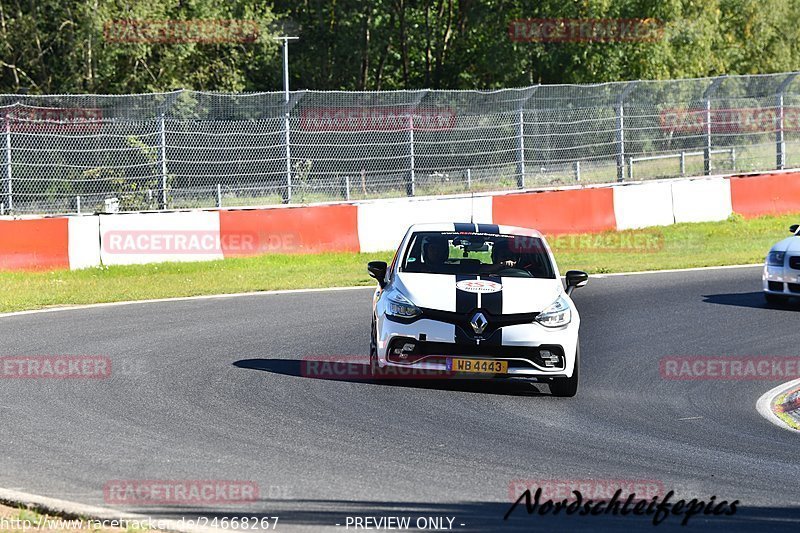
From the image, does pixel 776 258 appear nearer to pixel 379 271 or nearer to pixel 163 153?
pixel 379 271

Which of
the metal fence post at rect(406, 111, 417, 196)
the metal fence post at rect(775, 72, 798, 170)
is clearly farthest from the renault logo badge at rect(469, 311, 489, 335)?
the metal fence post at rect(775, 72, 798, 170)

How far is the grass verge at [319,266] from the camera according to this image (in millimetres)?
17969

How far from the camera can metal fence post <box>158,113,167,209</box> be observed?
21.8 m

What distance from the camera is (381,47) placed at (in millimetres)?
51750

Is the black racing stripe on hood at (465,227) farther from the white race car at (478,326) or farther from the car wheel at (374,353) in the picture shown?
the car wheel at (374,353)

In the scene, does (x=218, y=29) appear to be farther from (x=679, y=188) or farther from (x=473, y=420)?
(x=473, y=420)

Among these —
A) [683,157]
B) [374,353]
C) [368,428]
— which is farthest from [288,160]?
[368,428]

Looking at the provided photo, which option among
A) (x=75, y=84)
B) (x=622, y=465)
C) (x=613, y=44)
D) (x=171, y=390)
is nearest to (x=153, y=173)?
(x=171, y=390)

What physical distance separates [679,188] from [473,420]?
17.8 meters

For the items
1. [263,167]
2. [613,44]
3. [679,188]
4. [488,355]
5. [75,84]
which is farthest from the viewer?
[613,44]

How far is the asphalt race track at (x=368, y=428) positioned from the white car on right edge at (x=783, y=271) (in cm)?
138

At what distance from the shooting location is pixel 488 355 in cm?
1052


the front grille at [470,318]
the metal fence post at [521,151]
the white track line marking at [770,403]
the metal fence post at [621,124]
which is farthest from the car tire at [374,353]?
the metal fence post at [621,124]

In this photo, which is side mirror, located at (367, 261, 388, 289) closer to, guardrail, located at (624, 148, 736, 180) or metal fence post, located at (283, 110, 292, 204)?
metal fence post, located at (283, 110, 292, 204)
